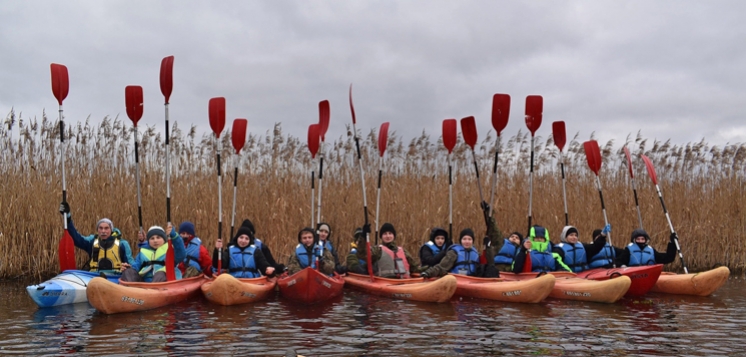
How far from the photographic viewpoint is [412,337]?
18.6 feet

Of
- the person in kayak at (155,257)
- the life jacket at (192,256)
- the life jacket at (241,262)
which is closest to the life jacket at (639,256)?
the life jacket at (241,262)

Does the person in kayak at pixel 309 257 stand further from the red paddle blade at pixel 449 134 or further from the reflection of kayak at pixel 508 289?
the red paddle blade at pixel 449 134

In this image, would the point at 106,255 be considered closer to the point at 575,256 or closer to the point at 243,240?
the point at 243,240

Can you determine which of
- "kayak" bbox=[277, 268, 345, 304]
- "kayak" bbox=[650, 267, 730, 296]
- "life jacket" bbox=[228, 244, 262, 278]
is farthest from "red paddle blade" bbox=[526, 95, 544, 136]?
"life jacket" bbox=[228, 244, 262, 278]

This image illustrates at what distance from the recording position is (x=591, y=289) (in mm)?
7691

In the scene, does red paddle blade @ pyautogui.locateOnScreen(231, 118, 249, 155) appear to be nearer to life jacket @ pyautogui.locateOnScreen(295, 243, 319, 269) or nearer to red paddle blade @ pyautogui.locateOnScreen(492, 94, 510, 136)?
life jacket @ pyautogui.locateOnScreen(295, 243, 319, 269)

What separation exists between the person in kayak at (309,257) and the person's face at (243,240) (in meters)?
0.65

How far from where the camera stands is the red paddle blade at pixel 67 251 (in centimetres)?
788

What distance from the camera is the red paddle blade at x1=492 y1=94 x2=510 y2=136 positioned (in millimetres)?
9750

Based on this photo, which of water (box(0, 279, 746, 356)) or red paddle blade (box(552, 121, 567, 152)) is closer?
water (box(0, 279, 746, 356))

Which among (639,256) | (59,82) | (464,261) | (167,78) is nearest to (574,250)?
(639,256)

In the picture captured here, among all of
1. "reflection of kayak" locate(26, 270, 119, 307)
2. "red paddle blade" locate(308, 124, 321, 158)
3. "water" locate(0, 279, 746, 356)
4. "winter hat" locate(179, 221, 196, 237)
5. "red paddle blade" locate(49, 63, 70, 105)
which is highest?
"red paddle blade" locate(49, 63, 70, 105)

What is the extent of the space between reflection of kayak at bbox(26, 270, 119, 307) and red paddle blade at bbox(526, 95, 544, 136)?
21.1 ft

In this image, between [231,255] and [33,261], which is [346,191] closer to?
[231,255]
